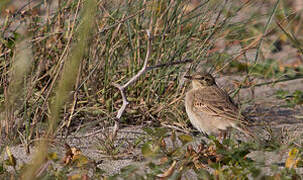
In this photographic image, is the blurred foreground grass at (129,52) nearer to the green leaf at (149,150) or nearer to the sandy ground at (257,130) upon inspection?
the sandy ground at (257,130)

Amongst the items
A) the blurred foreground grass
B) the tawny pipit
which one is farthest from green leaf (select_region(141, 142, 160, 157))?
the tawny pipit

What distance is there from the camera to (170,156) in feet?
10.9

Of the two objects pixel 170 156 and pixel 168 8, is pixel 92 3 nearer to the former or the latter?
pixel 170 156

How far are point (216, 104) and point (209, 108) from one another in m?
0.11

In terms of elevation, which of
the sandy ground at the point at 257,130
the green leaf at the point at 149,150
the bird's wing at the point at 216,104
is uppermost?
the green leaf at the point at 149,150

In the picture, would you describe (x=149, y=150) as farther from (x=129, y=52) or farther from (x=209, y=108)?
(x=129, y=52)

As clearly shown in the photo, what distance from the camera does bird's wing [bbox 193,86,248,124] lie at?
4.32 meters

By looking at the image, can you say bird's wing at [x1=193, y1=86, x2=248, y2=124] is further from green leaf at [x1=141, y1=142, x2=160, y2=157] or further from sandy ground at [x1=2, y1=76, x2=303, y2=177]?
green leaf at [x1=141, y1=142, x2=160, y2=157]

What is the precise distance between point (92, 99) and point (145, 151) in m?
1.33

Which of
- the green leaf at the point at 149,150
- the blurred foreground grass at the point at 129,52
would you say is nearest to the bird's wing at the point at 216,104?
the blurred foreground grass at the point at 129,52

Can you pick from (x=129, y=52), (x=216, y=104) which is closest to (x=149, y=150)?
(x=216, y=104)

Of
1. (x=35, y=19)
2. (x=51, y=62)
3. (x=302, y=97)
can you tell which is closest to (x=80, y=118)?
(x=51, y=62)

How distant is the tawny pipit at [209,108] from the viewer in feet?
14.2

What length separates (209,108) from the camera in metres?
4.59
